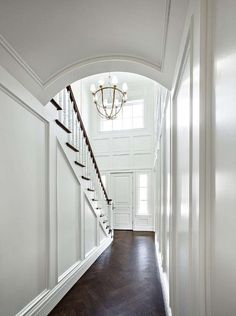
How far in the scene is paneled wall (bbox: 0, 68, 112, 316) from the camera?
1.65 m

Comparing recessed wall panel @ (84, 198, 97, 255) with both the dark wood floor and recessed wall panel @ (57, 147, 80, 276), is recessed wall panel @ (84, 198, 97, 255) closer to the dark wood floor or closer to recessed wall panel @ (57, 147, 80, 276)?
the dark wood floor

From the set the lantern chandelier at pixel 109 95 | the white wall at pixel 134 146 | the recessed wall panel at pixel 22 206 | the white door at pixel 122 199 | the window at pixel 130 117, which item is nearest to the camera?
the recessed wall panel at pixel 22 206

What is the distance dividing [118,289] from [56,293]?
2.87ft

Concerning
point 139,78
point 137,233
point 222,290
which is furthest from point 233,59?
point 139,78

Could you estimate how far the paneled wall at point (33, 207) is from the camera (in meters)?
1.65

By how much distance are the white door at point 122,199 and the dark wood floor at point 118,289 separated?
2.47m

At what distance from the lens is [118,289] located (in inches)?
111

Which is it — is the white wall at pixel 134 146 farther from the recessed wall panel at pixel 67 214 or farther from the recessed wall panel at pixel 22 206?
the recessed wall panel at pixel 22 206

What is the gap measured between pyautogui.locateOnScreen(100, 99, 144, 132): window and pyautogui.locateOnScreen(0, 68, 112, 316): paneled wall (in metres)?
4.37

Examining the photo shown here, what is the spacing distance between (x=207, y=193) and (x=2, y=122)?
5.07 feet

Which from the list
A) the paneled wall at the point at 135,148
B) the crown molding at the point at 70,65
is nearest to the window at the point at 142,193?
the paneled wall at the point at 135,148

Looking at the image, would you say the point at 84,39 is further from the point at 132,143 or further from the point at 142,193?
the point at 142,193

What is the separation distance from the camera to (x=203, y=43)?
0.80 m

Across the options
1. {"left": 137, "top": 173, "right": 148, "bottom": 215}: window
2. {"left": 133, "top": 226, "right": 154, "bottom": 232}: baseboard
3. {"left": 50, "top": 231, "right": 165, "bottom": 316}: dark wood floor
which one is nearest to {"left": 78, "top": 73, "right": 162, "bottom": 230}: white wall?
{"left": 133, "top": 226, "right": 154, "bottom": 232}: baseboard
